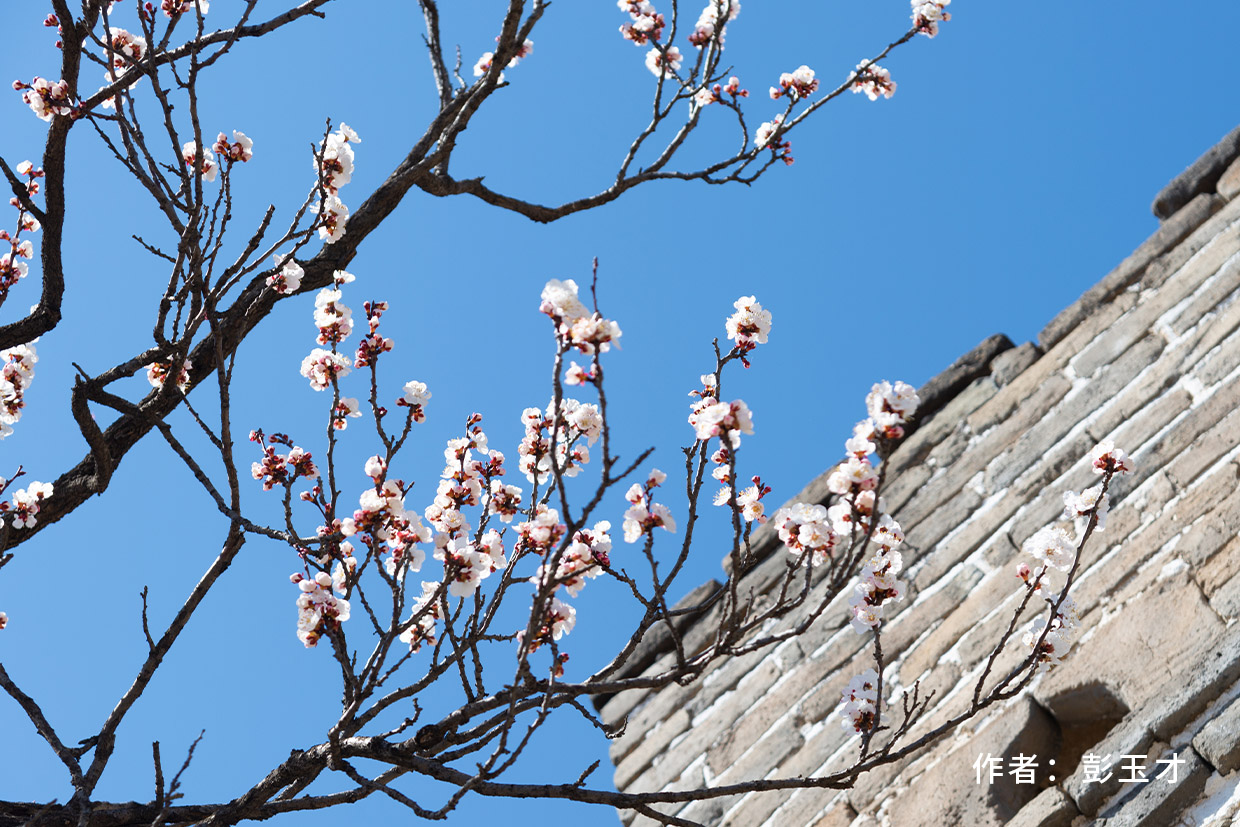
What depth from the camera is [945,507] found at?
11.1ft

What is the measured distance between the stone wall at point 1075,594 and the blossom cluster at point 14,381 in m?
2.27

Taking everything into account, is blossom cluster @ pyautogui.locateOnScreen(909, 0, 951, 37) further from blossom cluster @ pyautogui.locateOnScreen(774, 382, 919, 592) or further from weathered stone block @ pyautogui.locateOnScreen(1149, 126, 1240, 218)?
blossom cluster @ pyautogui.locateOnScreen(774, 382, 919, 592)

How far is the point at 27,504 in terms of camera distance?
7.98ft

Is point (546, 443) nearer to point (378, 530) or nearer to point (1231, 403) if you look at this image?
point (378, 530)

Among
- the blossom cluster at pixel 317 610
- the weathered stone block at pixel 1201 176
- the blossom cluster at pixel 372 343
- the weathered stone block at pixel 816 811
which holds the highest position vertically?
the blossom cluster at pixel 372 343

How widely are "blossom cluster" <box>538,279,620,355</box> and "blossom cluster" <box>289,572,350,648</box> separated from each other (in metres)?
0.80

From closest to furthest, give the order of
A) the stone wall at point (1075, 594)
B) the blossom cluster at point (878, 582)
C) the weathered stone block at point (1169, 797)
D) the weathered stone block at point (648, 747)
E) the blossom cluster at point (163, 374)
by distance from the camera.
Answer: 1. the blossom cluster at point (878, 582)
2. the weathered stone block at point (1169, 797)
3. the stone wall at point (1075, 594)
4. the blossom cluster at point (163, 374)
5. the weathered stone block at point (648, 747)

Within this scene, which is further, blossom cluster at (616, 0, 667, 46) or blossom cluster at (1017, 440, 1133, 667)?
blossom cluster at (616, 0, 667, 46)

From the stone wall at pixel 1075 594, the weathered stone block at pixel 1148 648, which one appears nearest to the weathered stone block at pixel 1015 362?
the stone wall at pixel 1075 594

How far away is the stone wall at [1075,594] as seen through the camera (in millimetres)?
2334

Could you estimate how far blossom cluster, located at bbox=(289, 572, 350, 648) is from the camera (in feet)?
6.70

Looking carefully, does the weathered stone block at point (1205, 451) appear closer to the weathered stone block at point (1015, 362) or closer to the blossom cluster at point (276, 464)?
the weathered stone block at point (1015, 362)

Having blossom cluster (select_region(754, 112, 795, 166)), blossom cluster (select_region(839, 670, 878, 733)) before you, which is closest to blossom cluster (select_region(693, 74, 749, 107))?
blossom cluster (select_region(754, 112, 795, 166))

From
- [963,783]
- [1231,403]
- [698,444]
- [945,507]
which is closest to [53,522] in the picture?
[698,444]
